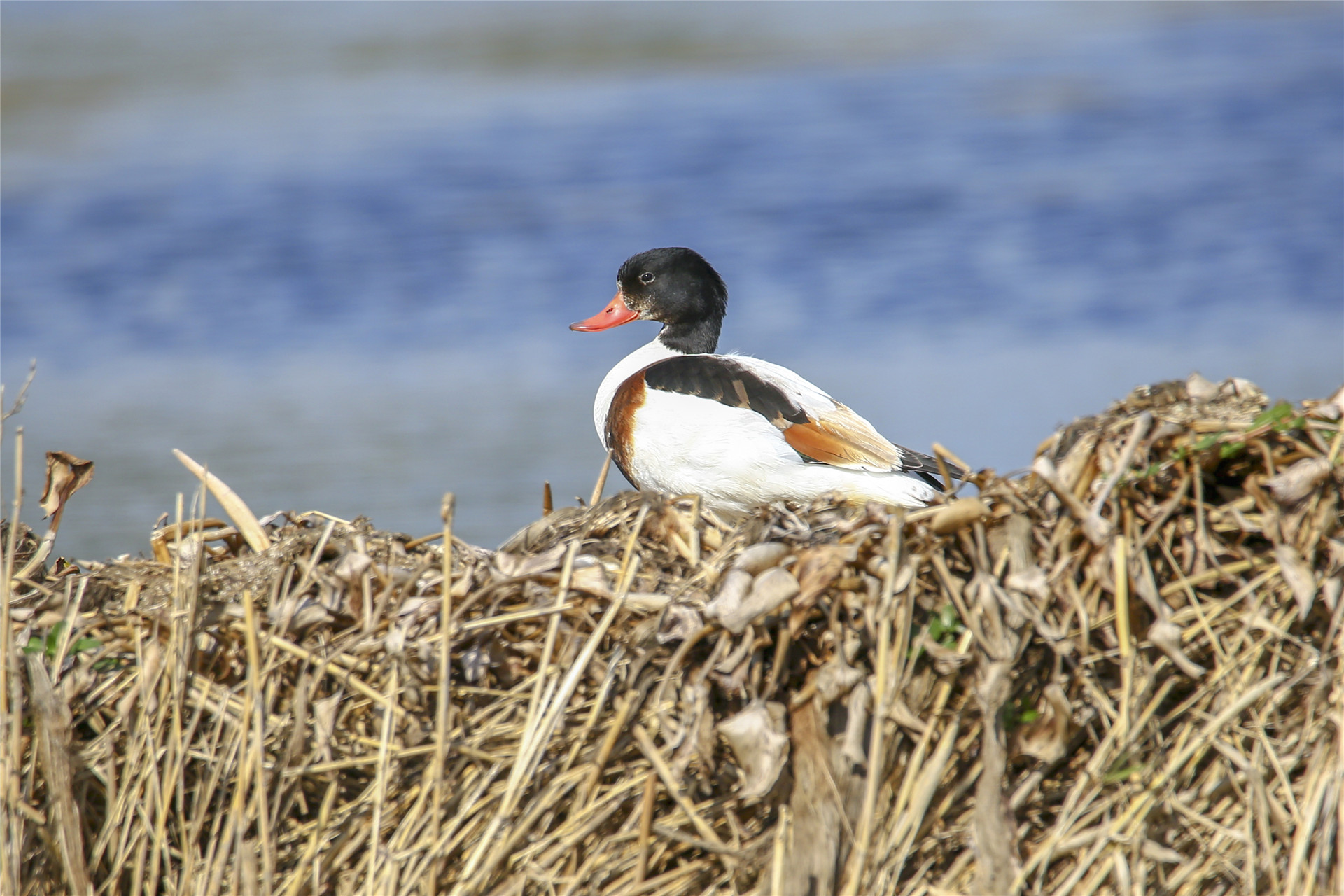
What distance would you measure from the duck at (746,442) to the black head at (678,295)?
21.8 inches

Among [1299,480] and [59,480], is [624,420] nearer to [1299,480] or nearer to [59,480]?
[59,480]

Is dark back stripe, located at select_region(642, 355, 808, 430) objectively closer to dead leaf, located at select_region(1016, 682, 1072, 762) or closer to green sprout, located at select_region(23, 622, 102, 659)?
dead leaf, located at select_region(1016, 682, 1072, 762)

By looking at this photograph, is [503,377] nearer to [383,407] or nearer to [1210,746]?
[383,407]

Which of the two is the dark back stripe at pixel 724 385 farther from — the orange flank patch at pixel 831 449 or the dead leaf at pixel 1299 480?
the dead leaf at pixel 1299 480

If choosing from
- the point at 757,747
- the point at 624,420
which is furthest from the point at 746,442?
the point at 757,747

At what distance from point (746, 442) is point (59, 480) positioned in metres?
1.74

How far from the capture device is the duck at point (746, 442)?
133 inches

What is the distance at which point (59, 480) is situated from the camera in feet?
8.09

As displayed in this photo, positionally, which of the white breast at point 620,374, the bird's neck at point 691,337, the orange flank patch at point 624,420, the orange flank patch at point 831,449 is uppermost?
the bird's neck at point 691,337

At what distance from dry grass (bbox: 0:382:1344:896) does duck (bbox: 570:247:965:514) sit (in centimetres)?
128

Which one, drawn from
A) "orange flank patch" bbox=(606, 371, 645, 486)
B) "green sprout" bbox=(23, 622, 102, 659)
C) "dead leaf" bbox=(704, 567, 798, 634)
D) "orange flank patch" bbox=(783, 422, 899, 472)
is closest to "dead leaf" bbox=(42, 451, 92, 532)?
"green sprout" bbox=(23, 622, 102, 659)

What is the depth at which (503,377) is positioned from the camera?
29.2 ft

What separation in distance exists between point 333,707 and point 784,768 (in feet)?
2.38

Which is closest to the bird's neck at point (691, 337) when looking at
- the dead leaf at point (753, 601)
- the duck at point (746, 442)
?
the duck at point (746, 442)
